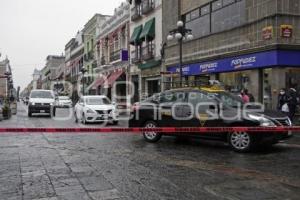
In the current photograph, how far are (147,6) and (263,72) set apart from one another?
51.9ft

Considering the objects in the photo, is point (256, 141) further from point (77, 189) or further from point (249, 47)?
point (249, 47)

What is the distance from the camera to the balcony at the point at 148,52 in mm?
32781

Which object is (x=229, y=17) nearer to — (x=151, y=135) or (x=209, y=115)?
(x=151, y=135)

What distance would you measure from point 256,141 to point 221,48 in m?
13.1

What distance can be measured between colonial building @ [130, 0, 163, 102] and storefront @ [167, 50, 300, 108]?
30.0 ft

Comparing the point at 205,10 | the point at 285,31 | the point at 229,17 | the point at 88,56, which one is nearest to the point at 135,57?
the point at 205,10

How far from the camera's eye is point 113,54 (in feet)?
146

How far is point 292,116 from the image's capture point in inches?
691

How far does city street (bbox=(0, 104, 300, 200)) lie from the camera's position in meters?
6.44

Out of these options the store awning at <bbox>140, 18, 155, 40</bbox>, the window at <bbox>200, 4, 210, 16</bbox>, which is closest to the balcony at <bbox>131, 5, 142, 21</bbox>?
the store awning at <bbox>140, 18, 155, 40</bbox>

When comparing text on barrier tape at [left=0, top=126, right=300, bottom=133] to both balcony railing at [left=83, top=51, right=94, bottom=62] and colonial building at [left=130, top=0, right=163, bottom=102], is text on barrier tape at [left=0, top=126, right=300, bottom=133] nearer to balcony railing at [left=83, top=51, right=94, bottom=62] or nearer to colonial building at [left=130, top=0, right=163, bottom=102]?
colonial building at [left=130, top=0, right=163, bottom=102]

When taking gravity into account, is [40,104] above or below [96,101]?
below

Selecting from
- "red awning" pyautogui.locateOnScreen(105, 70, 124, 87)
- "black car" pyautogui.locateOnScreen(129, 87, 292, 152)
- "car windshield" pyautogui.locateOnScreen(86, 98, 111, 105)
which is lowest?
"black car" pyautogui.locateOnScreen(129, 87, 292, 152)

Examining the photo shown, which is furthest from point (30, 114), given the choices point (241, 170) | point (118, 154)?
point (241, 170)
